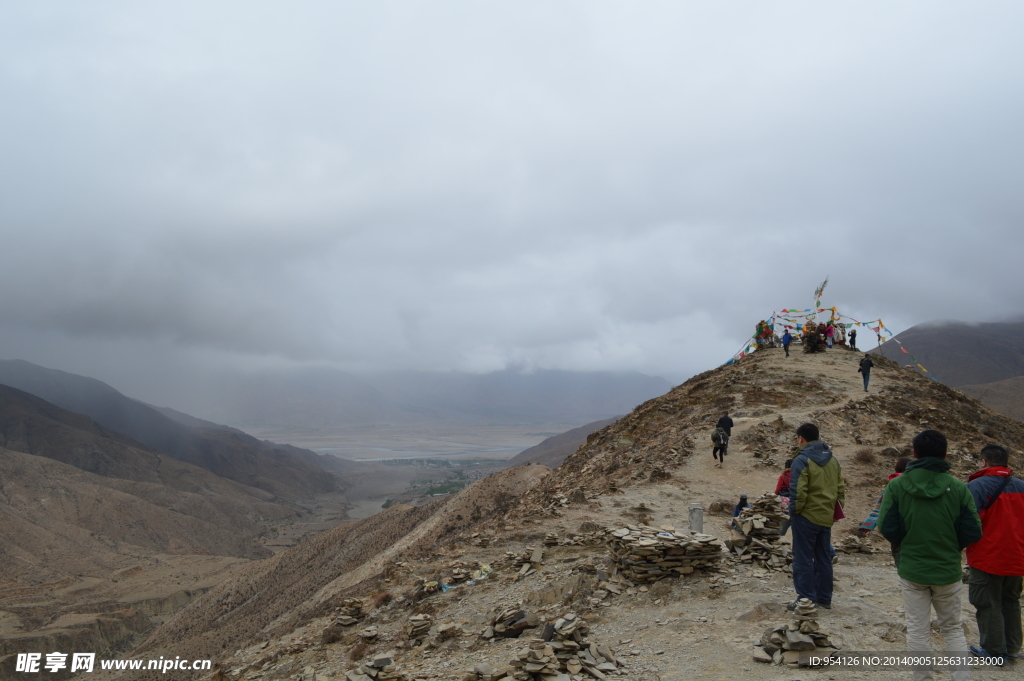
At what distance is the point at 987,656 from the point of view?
5496 mm

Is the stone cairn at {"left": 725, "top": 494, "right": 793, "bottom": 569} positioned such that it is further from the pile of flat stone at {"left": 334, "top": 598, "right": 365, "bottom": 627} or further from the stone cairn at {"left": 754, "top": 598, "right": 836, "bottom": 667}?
the pile of flat stone at {"left": 334, "top": 598, "right": 365, "bottom": 627}

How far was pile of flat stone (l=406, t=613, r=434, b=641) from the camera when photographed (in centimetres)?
1009

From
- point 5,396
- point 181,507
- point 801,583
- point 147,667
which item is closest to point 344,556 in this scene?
point 147,667

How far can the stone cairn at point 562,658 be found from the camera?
6.68 meters

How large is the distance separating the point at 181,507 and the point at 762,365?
91.6 metres

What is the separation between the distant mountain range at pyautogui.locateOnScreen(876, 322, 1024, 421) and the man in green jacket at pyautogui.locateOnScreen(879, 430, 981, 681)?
15039 centimetres

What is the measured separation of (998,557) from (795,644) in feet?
7.14

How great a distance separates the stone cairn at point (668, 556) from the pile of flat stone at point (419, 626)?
3.86 meters

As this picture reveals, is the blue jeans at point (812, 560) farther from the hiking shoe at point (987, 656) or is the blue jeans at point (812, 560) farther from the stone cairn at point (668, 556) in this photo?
the stone cairn at point (668, 556)

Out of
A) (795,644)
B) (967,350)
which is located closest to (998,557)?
(795,644)

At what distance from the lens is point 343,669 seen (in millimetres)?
9891

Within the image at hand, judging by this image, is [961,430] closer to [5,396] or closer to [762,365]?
[762,365]

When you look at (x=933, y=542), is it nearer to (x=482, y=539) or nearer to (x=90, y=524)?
(x=482, y=539)

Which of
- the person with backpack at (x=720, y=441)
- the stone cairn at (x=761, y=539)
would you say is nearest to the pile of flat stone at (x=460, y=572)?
the stone cairn at (x=761, y=539)
